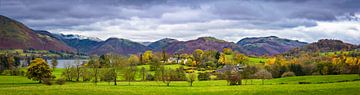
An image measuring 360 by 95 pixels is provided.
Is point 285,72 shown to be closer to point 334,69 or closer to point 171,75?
point 334,69

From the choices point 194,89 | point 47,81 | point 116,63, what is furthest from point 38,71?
point 194,89

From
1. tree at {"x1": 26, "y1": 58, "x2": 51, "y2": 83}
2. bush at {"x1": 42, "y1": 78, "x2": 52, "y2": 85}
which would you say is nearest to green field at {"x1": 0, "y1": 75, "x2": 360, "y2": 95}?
bush at {"x1": 42, "y1": 78, "x2": 52, "y2": 85}

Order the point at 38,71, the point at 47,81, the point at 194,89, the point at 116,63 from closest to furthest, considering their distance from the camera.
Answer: the point at 194,89 → the point at 47,81 → the point at 38,71 → the point at 116,63

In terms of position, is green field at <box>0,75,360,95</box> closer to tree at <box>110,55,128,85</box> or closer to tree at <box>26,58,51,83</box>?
tree at <box>26,58,51,83</box>

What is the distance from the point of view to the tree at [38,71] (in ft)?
356

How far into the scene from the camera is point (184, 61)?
644 feet

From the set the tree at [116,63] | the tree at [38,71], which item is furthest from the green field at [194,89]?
the tree at [116,63]

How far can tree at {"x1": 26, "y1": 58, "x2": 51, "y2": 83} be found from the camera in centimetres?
10844

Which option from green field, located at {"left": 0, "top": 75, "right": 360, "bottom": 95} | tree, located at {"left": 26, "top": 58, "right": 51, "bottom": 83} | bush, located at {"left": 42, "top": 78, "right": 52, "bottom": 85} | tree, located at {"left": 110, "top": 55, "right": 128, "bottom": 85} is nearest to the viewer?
green field, located at {"left": 0, "top": 75, "right": 360, "bottom": 95}

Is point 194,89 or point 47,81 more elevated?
point 47,81

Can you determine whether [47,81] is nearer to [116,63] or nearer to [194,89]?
[116,63]

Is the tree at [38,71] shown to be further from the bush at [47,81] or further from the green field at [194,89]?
the green field at [194,89]

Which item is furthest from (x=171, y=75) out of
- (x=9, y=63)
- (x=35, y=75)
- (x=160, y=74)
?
(x=9, y=63)

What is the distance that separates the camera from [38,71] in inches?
4279
